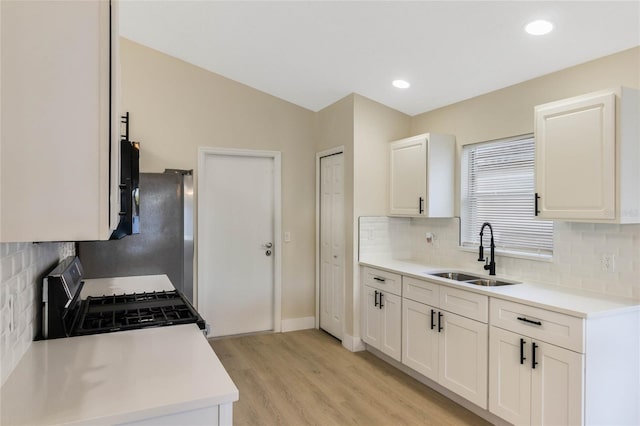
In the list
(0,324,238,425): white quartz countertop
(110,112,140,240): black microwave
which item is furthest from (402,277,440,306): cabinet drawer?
(110,112,140,240): black microwave

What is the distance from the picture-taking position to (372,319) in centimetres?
391

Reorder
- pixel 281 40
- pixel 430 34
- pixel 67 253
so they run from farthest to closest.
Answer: pixel 281 40 → pixel 430 34 → pixel 67 253

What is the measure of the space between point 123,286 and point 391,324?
7.21 ft

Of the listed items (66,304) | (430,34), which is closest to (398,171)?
(430,34)

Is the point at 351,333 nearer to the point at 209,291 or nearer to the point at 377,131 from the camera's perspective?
the point at 209,291

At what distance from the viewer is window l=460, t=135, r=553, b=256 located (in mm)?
3174

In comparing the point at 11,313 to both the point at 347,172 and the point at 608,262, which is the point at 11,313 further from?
the point at 347,172

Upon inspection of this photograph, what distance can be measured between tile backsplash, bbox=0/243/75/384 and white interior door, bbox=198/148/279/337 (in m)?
2.69

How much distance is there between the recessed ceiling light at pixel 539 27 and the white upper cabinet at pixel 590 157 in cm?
44

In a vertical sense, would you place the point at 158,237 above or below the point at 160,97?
below

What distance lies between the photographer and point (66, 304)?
1637 mm

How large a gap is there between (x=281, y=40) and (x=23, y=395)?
2.97m

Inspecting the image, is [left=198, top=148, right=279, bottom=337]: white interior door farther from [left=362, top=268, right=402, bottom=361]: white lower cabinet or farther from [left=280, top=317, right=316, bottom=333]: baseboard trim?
[left=362, top=268, right=402, bottom=361]: white lower cabinet

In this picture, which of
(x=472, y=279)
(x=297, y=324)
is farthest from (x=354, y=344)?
(x=472, y=279)
